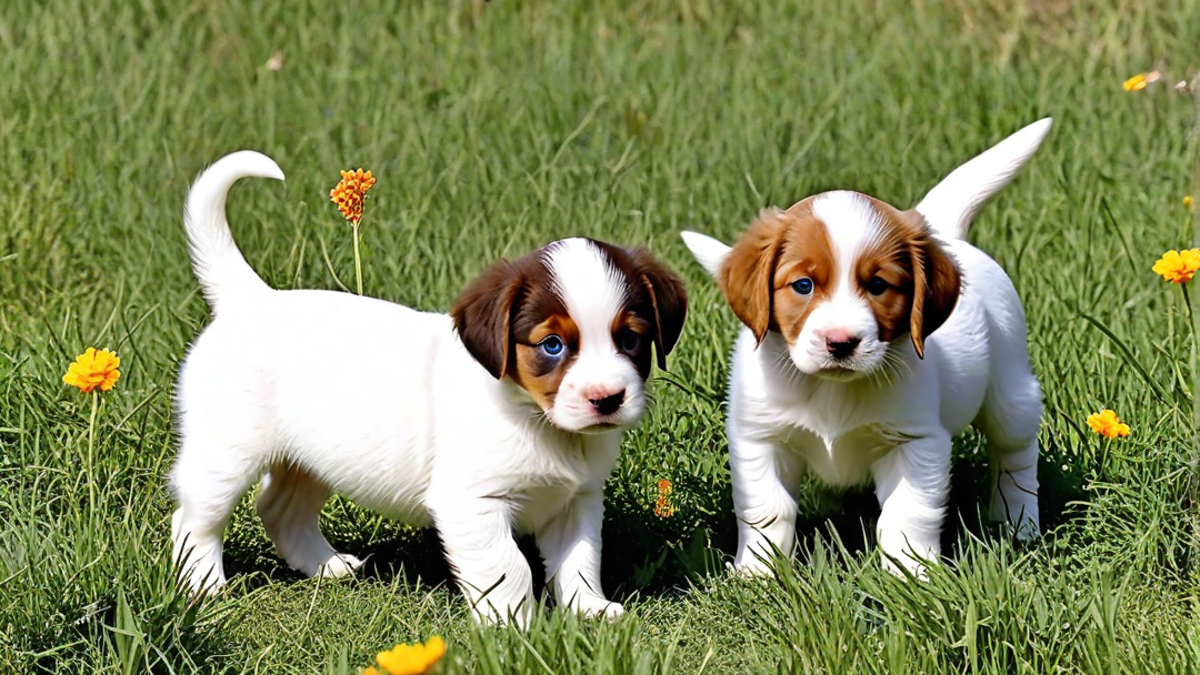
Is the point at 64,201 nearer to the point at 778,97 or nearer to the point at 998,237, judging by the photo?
the point at 778,97

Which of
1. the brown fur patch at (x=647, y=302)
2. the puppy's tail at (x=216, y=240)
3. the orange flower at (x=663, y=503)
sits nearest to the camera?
the brown fur patch at (x=647, y=302)

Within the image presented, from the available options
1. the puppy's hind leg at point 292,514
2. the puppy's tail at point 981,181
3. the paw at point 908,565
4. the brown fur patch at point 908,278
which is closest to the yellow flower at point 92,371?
the puppy's hind leg at point 292,514

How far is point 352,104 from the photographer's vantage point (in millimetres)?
7668

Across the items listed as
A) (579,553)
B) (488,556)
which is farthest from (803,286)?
(488,556)

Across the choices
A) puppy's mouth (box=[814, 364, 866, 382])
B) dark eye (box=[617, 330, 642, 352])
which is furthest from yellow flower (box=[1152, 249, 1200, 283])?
dark eye (box=[617, 330, 642, 352])

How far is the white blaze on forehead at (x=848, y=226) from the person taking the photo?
380cm

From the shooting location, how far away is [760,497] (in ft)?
14.0

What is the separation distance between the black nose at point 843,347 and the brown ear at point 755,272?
Answer: 0.22m

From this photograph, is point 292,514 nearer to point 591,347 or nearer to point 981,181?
point 591,347

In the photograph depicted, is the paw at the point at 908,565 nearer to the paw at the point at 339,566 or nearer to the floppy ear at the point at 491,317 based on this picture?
the floppy ear at the point at 491,317

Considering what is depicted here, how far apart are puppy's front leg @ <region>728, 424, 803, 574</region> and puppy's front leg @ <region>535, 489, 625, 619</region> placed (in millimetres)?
409

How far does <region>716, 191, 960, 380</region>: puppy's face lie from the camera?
3.80m

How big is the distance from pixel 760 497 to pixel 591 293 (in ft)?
3.10

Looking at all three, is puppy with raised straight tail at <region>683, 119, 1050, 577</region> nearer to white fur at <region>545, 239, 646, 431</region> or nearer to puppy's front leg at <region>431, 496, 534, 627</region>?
white fur at <region>545, 239, 646, 431</region>
